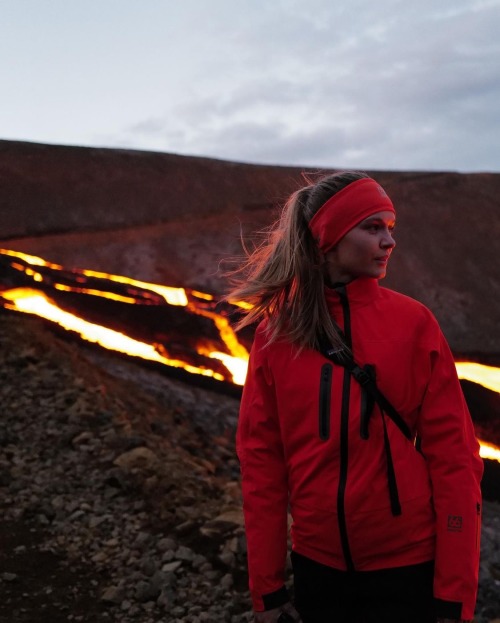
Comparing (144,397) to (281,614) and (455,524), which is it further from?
(455,524)

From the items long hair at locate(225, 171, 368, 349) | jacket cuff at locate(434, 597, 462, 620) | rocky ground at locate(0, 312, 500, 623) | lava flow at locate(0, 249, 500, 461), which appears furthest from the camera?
lava flow at locate(0, 249, 500, 461)

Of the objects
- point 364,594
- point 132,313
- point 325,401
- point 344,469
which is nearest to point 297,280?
point 325,401

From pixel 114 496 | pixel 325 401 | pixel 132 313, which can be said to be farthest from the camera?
pixel 132 313

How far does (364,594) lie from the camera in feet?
5.26

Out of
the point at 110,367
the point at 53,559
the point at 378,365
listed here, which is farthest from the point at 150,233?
the point at 378,365

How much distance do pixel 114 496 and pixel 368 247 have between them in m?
2.04

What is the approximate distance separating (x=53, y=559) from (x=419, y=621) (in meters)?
1.77

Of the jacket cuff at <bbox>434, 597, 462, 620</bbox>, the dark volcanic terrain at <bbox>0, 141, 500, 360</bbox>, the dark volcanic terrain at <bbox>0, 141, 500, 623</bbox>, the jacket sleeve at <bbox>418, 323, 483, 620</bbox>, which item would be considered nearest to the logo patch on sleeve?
the jacket sleeve at <bbox>418, 323, 483, 620</bbox>

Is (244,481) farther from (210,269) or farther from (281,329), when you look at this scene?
(210,269)

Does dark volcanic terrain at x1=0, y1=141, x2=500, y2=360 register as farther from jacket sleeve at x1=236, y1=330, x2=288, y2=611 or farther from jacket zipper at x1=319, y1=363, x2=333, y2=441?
jacket zipper at x1=319, y1=363, x2=333, y2=441

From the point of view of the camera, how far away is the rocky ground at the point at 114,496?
2.77 meters

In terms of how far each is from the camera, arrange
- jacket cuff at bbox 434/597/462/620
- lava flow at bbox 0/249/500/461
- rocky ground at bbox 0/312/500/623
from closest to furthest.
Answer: jacket cuff at bbox 434/597/462/620, rocky ground at bbox 0/312/500/623, lava flow at bbox 0/249/500/461

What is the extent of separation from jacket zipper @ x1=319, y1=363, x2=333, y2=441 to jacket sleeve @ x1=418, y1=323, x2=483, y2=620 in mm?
179

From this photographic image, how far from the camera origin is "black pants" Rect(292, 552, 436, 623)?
1.56 meters
